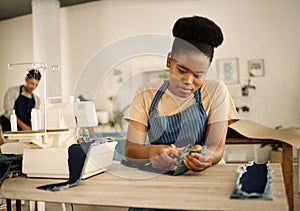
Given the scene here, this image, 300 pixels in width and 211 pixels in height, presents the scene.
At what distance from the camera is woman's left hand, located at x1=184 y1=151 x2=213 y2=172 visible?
1032mm

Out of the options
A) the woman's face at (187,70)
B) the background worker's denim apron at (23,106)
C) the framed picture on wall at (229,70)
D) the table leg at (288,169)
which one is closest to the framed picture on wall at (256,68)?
the framed picture on wall at (229,70)

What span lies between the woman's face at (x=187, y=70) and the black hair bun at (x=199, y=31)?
65mm

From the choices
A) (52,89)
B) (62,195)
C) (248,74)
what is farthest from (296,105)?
(62,195)

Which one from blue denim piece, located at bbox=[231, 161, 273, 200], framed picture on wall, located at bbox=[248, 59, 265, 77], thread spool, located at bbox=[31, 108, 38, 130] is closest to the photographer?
blue denim piece, located at bbox=[231, 161, 273, 200]

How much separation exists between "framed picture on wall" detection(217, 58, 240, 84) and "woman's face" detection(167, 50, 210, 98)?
13.4 feet

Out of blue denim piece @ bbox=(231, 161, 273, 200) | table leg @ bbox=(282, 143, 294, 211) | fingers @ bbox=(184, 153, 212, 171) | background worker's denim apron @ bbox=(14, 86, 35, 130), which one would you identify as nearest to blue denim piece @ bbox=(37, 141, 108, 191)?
fingers @ bbox=(184, 153, 212, 171)

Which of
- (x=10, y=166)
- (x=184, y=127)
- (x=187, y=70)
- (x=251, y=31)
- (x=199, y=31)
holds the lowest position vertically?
(x=10, y=166)

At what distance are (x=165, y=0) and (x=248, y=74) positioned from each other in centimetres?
160

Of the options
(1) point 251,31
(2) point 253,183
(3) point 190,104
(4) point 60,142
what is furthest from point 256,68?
(2) point 253,183

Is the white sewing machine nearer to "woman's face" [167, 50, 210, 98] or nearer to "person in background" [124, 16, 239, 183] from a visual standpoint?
"person in background" [124, 16, 239, 183]

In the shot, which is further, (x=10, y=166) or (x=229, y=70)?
(x=229, y=70)

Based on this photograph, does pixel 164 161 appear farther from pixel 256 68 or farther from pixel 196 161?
pixel 256 68

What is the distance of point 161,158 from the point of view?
1.07m

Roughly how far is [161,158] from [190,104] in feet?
0.83
